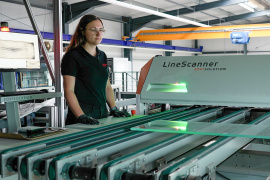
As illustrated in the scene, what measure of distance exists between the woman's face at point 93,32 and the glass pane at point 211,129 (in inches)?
35.2

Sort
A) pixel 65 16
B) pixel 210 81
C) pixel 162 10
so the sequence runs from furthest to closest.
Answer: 1. pixel 162 10
2. pixel 65 16
3. pixel 210 81

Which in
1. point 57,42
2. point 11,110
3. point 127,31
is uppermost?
point 127,31

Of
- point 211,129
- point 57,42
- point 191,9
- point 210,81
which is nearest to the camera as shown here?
point 211,129

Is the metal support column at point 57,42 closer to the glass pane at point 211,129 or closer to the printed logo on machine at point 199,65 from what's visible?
the printed logo on machine at point 199,65

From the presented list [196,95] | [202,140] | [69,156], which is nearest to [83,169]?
[69,156]

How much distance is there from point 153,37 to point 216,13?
5.08m

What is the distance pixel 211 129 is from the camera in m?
1.30

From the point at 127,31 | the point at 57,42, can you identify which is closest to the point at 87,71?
the point at 57,42

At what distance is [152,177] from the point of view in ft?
2.94

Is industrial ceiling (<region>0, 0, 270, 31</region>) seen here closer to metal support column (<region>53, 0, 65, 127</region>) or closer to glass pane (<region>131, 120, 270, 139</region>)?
metal support column (<region>53, 0, 65, 127</region>)

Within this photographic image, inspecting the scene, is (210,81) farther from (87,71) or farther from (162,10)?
(162,10)

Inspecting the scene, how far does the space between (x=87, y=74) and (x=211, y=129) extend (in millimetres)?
1106

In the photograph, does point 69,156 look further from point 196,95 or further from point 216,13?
point 216,13

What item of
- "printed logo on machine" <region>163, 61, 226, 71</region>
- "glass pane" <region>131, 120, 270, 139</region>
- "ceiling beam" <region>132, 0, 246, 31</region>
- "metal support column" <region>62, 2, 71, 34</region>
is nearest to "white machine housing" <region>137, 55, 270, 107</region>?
"printed logo on machine" <region>163, 61, 226, 71</region>
